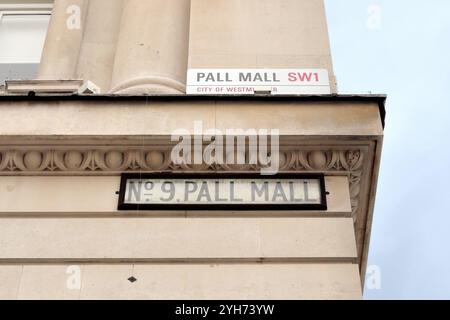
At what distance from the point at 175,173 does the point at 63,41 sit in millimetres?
4033

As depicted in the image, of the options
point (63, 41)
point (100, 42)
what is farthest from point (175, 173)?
point (63, 41)

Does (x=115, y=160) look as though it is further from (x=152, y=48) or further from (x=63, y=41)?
(x=63, y=41)

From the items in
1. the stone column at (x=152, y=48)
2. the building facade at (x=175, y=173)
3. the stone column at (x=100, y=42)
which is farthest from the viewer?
the stone column at (x=100, y=42)

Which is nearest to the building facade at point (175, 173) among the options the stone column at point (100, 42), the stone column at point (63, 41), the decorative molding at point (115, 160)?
the decorative molding at point (115, 160)

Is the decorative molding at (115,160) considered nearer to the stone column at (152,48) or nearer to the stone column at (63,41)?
the stone column at (152,48)

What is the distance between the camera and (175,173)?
10.2 metres

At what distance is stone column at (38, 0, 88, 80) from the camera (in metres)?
12.5

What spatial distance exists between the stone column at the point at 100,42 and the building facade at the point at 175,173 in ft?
1.40

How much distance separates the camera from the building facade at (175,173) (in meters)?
9.23

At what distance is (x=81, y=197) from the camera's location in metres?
10.0

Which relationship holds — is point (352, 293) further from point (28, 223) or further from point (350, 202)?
point (28, 223)

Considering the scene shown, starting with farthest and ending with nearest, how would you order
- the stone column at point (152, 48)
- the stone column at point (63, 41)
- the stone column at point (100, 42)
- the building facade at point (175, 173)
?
the stone column at point (100, 42) → the stone column at point (63, 41) → the stone column at point (152, 48) → the building facade at point (175, 173)

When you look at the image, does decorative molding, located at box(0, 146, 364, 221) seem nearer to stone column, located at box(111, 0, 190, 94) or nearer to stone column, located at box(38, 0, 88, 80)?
stone column, located at box(111, 0, 190, 94)
